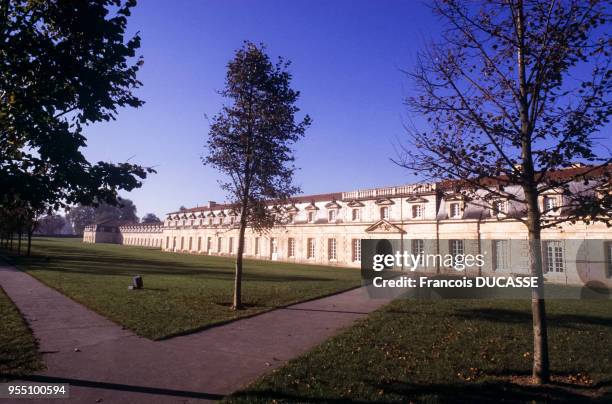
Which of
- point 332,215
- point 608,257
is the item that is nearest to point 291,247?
point 332,215

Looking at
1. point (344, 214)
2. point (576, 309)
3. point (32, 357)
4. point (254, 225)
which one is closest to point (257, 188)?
point (254, 225)

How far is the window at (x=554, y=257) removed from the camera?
27327mm

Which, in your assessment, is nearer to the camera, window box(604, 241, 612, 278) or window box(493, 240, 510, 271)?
window box(604, 241, 612, 278)

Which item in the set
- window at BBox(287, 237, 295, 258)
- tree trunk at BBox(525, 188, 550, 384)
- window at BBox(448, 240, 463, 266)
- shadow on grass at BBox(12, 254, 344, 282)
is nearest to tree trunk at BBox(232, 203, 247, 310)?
shadow on grass at BBox(12, 254, 344, 282)

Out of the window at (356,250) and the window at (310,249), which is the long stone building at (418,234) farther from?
the window at (310,249)

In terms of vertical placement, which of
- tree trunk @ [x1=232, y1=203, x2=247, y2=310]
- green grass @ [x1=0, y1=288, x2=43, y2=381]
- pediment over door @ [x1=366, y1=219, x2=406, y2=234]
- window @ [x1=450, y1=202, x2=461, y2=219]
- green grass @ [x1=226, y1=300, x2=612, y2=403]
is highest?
window @ [x1=450, y1=202, x2=461, y2=219]

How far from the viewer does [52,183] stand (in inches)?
219

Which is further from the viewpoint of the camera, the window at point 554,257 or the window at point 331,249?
the window at point 331,249

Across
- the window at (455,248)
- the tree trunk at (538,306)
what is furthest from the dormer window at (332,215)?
the tree trunk at (538,306)

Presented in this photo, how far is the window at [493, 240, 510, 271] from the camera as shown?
29.6 m

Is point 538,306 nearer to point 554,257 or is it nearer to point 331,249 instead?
point 554,257

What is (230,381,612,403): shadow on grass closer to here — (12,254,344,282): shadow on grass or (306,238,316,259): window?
(12,254,344,282): shadow on grass

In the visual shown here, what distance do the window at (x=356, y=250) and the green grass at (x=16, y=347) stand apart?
105 feet

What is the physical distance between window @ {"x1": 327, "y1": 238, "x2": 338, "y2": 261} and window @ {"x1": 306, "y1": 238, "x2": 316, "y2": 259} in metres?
2.50
